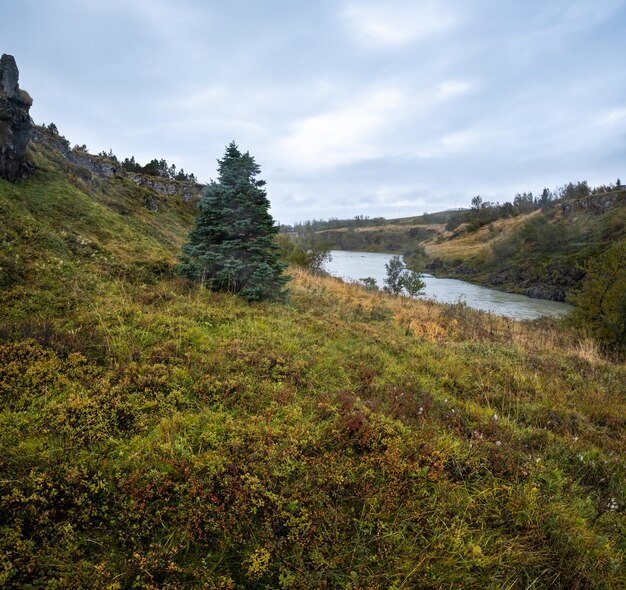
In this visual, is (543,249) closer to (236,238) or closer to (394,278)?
(394,278)

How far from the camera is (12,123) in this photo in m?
12.7

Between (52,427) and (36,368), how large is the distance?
137 cm

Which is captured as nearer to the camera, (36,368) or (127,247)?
(36,368)

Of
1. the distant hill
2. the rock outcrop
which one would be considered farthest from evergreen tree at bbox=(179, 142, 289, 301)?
the distant hill

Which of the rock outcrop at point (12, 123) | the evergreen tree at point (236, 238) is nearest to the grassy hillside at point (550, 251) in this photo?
the evergreen tree at point (236, 238)

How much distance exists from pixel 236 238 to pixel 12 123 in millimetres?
10450

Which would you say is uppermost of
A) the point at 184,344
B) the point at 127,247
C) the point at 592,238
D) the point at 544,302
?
the point at 592,238

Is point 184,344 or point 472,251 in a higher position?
point 472,251

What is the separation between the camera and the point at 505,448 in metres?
4.46

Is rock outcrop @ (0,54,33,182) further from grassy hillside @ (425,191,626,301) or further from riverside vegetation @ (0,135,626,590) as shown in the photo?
grassy hillside @ (425,191,626,301)

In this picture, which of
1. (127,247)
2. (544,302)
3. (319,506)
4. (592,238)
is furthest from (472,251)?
(319,506)

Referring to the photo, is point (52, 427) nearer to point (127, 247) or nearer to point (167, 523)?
point (167, 523)

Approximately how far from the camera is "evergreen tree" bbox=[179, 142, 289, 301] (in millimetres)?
9938

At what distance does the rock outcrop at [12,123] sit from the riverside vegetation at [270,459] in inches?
306
